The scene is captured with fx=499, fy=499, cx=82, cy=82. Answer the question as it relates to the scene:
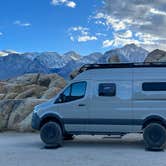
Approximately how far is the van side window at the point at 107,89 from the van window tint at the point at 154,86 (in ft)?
3.34

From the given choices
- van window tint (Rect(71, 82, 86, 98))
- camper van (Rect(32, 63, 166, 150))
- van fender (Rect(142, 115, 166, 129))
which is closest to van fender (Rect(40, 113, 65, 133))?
camper van (Rect(32, 63, 166, 150))

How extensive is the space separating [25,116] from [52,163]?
9627mm

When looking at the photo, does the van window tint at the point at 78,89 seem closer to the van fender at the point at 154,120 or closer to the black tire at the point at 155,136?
the van fender at the point at 154,120

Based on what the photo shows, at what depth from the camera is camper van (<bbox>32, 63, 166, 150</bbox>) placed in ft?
53.7

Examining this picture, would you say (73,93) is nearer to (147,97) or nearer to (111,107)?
(111,107)

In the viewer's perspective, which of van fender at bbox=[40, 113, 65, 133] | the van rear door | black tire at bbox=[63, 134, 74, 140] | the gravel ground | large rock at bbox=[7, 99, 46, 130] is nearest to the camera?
the gravel ground

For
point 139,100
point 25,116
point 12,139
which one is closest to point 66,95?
point 139,100

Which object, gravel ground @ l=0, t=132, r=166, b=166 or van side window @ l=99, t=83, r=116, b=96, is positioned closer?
gravel ground @ l=0, t=132, r=166, b=166

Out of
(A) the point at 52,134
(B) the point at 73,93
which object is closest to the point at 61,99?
(B) the point at 73,93

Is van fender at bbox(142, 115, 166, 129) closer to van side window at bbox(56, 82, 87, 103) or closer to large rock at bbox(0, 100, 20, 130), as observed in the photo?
van side window at bbox(56, 82, 87, 103)

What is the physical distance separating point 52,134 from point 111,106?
7.57ft

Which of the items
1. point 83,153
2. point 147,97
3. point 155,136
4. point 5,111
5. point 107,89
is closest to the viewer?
point 83,153

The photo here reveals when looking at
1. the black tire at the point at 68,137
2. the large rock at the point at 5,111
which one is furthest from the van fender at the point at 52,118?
the large rock at the point at 5,111

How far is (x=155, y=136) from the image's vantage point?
53.4ft
